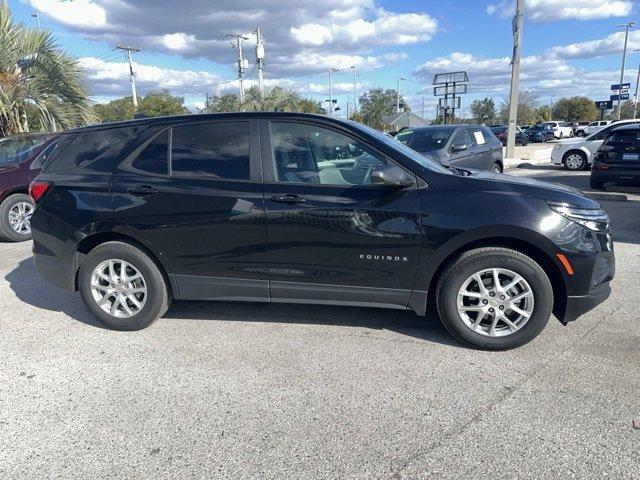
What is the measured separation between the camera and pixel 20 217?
24.4ft

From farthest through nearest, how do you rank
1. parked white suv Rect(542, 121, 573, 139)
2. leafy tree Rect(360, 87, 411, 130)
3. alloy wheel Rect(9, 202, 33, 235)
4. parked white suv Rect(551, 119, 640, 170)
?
1. leafy tree Rect(360, 87, 411, 130)
2. parked white suv Rect(542, 121, 573, 139)
3. parked white suv Rect(551, 119, 640, 170)
4. alloy wheel Rect(9, 202, 33, 235)

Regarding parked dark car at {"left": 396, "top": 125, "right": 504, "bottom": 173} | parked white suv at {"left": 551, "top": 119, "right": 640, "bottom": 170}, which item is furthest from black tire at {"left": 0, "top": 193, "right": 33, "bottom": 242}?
parked white suv at {"left": 551, "top": 119, "right": 640, "bottom": 170}

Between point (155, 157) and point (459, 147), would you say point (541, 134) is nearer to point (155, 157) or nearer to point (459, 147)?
point (459, 147)

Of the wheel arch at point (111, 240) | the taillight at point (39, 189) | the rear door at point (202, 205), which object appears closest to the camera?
the rear door at point (202, 205)

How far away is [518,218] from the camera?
3.38m

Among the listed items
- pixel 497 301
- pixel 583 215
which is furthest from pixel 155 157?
pixel 583 215

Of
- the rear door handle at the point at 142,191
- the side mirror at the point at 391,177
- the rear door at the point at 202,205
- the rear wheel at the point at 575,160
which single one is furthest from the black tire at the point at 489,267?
the rear wheel at the point at 575,160

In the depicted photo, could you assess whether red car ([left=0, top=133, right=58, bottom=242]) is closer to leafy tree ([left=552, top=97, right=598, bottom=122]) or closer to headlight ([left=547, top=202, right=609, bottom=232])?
headlight ([left=547, top=202, right=609, bottom=232])

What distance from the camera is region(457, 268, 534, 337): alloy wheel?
11.4 feet

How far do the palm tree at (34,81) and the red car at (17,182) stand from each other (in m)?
3.95

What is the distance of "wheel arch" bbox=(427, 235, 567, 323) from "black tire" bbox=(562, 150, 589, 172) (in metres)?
14.8

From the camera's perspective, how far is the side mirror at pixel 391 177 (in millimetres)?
3419

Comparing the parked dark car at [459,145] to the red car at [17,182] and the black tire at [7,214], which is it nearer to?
the red car at [17,182]

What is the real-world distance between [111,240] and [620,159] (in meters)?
10.4
